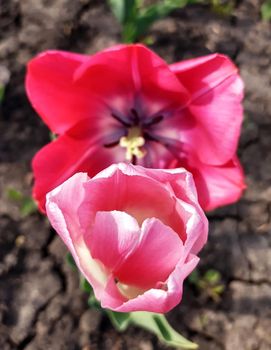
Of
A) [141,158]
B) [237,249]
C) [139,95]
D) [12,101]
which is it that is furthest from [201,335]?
[12,101]

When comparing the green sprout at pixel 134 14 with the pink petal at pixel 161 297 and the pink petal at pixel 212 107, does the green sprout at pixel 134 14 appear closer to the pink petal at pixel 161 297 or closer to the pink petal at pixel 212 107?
the pink petal at pixel 212 107

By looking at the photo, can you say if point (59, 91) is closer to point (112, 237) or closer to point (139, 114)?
point (139, 114)

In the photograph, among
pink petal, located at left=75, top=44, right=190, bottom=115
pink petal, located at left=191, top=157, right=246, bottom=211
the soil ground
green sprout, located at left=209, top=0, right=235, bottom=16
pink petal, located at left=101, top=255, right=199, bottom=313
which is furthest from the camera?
green sprout, located at left=209, top=0, right=235, bottom=16

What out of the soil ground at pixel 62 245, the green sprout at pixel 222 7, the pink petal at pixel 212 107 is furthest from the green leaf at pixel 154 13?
the pink petal at pixel 212 107

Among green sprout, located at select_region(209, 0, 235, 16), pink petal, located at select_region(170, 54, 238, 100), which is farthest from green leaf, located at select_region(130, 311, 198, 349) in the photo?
green sprout, located at select_region(209, 0, 235, 16)

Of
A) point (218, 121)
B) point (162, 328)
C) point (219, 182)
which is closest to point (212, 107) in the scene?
point (218, 121)

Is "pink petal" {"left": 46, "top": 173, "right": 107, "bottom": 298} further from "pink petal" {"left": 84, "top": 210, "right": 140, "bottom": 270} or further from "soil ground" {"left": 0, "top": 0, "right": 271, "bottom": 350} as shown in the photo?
"soil ground" {"left": 0, "top": 0, "right": 271, "bottom": 350}

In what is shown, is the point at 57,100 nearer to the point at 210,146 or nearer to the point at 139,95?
the point at 139,95
